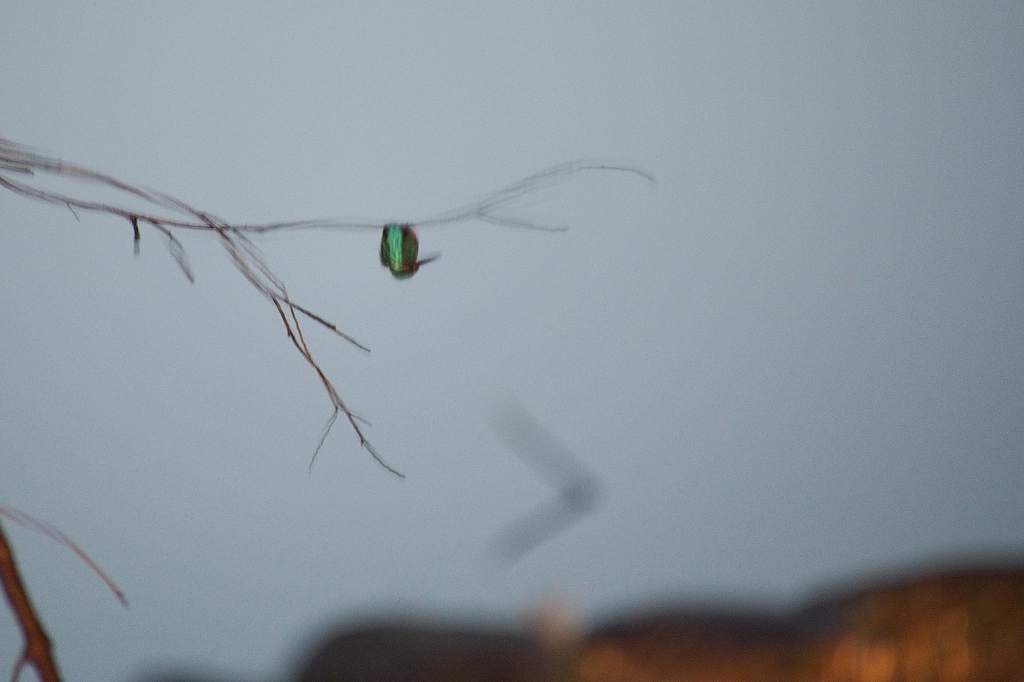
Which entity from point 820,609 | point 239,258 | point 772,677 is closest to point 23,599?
point 239,258

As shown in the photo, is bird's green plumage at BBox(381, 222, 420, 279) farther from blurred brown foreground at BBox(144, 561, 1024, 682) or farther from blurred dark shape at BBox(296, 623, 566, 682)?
blurred dark shape at BBox(296, 623, 566, 682)

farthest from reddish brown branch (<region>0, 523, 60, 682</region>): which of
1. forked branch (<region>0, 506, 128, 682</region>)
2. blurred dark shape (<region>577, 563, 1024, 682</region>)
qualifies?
blurred dark shape (<region>577, 563, 1024, 682</region>)

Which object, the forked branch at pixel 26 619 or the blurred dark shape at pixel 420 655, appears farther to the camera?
the blurred dark shape at pixel 420 655

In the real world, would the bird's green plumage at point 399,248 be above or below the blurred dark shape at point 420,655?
above

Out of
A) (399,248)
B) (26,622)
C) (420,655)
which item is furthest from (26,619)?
(420,655)

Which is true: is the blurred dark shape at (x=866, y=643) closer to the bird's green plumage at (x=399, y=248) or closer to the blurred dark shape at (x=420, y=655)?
the blurred dark shape at (x=420, y=655)

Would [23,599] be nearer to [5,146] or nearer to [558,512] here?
[5,146]

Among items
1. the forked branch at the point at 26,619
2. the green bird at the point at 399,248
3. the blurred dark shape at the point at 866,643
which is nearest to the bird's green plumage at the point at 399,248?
the green bird at the point at 399,248
